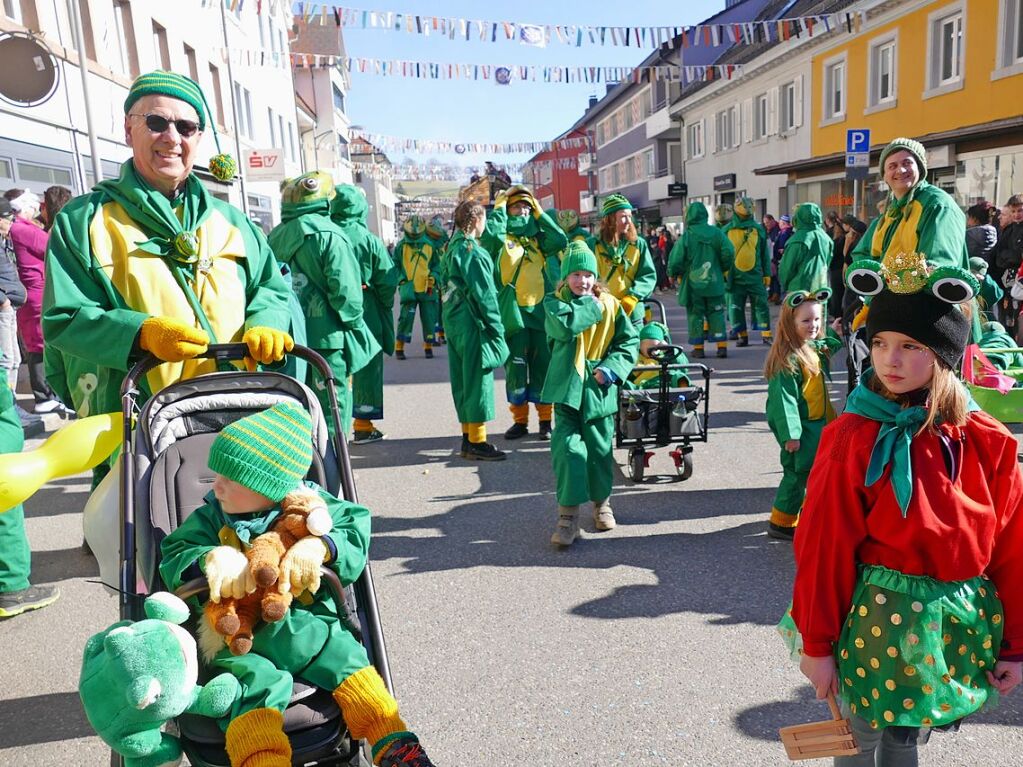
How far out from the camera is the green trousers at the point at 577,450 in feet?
15.9

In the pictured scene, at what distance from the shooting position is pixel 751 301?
1280cm

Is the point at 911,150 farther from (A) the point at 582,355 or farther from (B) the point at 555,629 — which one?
(B) the point at 555,629

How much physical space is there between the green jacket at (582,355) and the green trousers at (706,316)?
6.80m

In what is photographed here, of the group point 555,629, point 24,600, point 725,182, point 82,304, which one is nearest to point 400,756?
point 555,629

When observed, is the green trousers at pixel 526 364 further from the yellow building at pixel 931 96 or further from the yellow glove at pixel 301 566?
the yellow building at pixel 931 96

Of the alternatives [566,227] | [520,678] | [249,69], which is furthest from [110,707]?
[249,69]

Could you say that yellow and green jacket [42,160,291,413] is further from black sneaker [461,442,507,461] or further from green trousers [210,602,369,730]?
black sneaker [461,442,507,461]

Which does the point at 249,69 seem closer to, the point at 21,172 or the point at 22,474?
the point at 21,172

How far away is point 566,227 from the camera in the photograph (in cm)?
977

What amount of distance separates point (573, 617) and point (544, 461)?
9.49 feet

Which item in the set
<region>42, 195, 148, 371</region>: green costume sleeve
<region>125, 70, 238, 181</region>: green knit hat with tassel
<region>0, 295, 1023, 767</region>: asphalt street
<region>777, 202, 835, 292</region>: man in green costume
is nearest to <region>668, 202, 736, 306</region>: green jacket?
<region>777, 202, 835, 292</region>: man in green costume

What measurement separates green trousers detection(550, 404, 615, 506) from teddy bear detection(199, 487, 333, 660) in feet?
8.29

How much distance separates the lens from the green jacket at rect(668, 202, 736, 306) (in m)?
11.3

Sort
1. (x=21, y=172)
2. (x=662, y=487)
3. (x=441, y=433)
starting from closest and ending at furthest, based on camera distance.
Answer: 1. (x=662, y=487)
2. (x=441, y=433)
3. (x=21, y=172)
